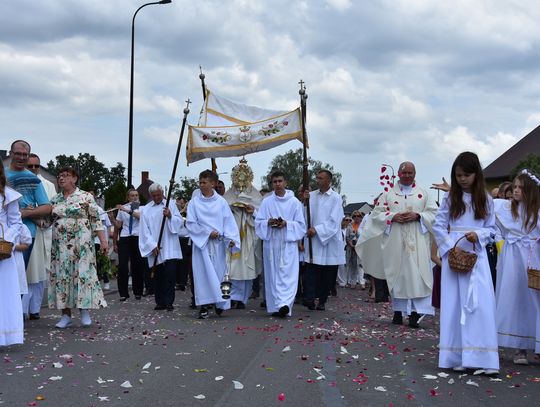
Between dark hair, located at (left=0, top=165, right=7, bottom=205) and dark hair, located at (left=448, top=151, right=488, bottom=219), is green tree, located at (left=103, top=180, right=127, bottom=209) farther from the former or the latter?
dark hair, located at (left=448, top=151, right=488, bottom=219)

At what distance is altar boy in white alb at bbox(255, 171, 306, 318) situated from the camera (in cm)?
1323

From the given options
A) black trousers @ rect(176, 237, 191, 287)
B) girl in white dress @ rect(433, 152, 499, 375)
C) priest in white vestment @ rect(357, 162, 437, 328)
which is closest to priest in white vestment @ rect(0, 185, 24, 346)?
girl in white dress @ rect(433, 152, 499, 375)

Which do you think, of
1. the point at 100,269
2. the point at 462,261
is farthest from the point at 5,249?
the point at 100,269

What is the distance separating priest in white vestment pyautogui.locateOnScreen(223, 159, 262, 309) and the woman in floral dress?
3.95 metres

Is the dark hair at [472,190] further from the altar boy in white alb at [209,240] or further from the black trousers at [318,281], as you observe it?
the black trousers at [318,281]

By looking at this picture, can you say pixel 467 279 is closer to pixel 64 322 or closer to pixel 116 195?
pixel 64 322

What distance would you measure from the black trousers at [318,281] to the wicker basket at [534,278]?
20.3 feet

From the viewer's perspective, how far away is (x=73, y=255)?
11.3m

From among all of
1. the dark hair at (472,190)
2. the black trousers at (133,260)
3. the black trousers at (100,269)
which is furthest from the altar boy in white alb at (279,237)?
the black trousers at (100,269)

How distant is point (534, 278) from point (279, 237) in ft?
19.4

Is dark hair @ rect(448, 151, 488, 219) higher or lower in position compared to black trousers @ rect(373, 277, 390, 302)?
higher

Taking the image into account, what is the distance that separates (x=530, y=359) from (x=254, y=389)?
11.7 ft

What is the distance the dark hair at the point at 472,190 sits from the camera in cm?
813

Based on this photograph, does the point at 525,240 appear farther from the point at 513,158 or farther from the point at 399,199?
the point at 513,158
